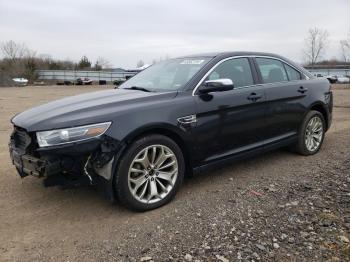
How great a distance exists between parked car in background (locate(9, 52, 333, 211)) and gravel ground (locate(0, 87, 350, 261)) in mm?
324

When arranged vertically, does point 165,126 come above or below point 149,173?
above

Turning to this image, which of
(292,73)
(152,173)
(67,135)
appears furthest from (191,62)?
(67,135)

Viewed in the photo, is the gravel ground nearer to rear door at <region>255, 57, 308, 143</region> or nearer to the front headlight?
rear door at <region>255, 57, 308, 143</region>

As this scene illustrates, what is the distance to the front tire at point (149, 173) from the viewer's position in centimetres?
364

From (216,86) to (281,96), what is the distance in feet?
4.71

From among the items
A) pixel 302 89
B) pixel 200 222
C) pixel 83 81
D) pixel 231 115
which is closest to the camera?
pixel 200 222

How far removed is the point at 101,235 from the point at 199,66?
2.30 metres

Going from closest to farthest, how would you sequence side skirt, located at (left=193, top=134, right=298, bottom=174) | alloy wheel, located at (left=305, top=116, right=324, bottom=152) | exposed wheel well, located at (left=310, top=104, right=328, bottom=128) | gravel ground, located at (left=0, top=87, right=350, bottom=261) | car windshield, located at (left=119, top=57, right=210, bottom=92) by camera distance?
gravel ground, located at (left=0, top=87, right=350, bottom=261) → side skirt, located at (left=193, top=134, right=298, bottom=174) → car windshield, located at (left=119, top=57, right=210, bottom=92) → alloy wheel, located at (left=305, top=116, right=324, bottom=152) → exposed wheel well, located at (left=310, top=104, right=328, bottom=128)

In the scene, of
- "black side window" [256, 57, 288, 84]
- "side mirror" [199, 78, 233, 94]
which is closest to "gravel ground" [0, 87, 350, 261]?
"side mirror" [199, 78, 233, 94]

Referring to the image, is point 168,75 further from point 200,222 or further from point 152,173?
point 200,222

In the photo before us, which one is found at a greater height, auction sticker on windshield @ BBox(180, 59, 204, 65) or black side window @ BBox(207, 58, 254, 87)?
auction sticker on windshield @ BBox(180, 59, 204, 65)

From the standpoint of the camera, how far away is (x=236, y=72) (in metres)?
4.84

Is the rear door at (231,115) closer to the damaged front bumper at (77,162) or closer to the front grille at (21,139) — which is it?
the damaged front bumper at (77,162)

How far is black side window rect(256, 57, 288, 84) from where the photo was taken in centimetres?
518
